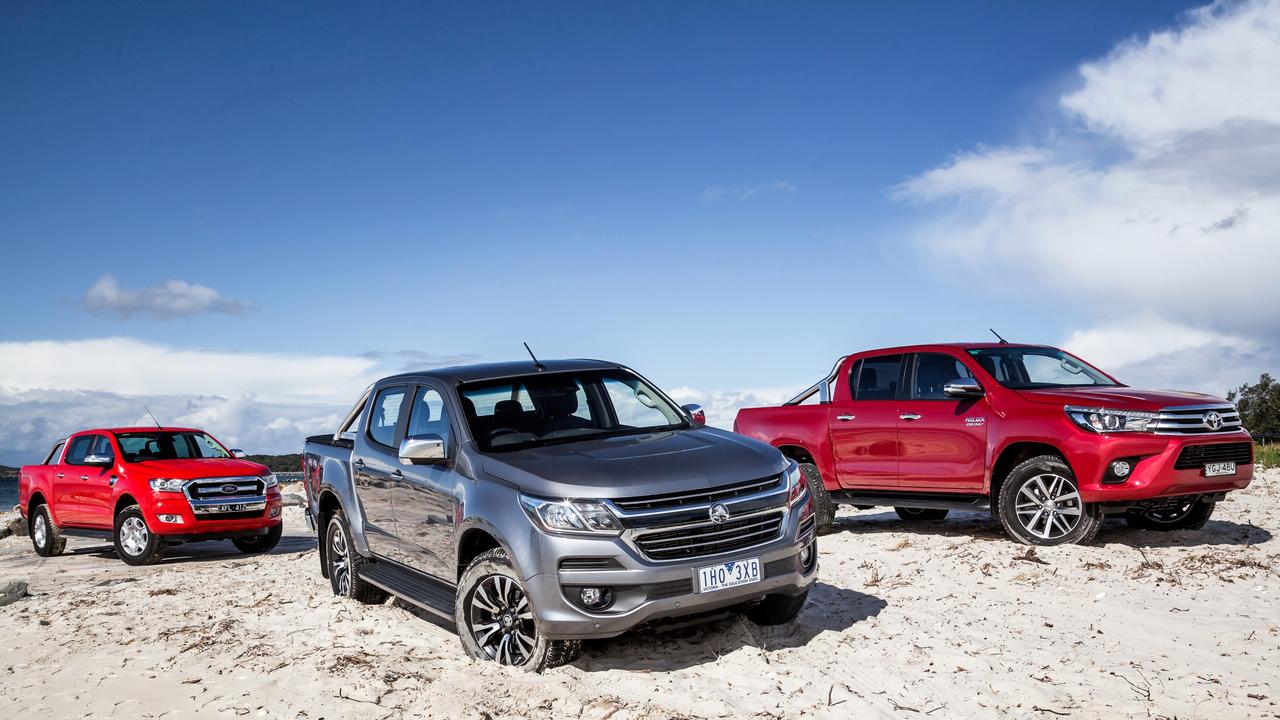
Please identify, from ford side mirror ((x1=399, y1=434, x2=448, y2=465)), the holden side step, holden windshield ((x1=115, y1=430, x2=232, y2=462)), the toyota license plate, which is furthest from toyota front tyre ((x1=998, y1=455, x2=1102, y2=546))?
holden windshield ((x1=115, y1=430, x2=232, y2=462))

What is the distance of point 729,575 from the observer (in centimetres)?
563

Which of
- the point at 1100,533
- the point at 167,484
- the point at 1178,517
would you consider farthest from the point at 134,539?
the point at 1178,517

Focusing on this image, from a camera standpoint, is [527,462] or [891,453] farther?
[891,453]

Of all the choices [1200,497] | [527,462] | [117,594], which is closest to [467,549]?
[527,462]

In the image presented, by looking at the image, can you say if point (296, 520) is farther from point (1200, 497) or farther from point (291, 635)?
point (1200, 497)

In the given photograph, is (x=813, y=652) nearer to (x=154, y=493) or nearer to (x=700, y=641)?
(x=700, y=641)

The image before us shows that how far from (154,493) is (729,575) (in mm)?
9866

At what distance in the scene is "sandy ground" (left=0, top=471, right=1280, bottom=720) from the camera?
537 centimetres

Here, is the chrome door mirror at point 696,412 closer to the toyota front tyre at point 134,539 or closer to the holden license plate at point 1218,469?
the holden license plate at point 1218,469

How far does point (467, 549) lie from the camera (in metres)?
6.30

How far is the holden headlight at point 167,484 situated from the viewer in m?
12.9

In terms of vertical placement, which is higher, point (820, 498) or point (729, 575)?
point (729, 575)

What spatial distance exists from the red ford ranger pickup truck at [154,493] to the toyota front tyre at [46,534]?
2cm

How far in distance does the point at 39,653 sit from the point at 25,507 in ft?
31.3
